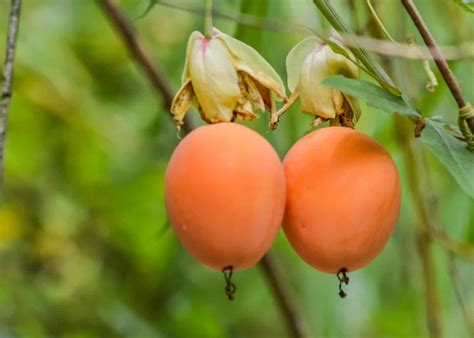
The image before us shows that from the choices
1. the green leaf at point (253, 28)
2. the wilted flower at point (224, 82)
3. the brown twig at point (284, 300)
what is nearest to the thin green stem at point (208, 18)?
the wilted flower at point (224, 82)

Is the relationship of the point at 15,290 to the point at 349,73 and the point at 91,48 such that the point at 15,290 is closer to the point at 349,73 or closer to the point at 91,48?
the point at 91,48

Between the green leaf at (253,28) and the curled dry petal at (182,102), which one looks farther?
the green leaf at (253,28)

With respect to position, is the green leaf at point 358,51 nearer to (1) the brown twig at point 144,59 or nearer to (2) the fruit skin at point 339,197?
(2) the fruit skin at point 339,197

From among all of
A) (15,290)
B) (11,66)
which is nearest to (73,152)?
(15,290)

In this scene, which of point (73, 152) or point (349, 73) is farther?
point (73, 152)

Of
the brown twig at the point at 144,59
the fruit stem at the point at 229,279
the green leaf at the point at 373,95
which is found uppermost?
the green leaf at the point at 373,95

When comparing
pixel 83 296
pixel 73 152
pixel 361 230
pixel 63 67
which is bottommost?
pixel 83 296

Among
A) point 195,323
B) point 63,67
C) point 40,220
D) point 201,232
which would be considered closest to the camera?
point 201,232
